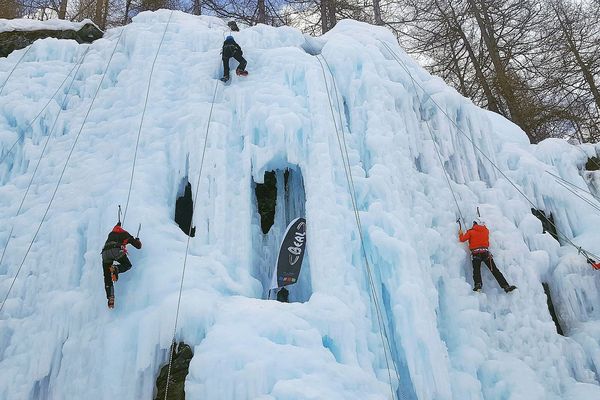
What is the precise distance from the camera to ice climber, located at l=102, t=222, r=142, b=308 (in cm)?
556

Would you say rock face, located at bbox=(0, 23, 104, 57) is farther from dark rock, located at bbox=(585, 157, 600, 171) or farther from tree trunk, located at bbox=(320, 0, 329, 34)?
dark rock, located at bbox=(585, 157, 600, 171)

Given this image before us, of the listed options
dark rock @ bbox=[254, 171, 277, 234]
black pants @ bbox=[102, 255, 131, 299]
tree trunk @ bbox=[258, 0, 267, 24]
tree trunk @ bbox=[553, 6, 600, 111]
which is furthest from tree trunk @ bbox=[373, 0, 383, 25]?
black pants @ bbox=[102, 255, 131, 299]

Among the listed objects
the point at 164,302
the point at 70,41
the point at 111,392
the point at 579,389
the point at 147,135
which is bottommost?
the point at 579,389

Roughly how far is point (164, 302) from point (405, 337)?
2.83 metres

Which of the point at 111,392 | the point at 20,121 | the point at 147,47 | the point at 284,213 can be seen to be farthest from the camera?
the point at 147,47

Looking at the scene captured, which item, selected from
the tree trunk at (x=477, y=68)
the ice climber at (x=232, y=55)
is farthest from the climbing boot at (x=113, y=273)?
the tree trunk at (x=477, y=68)

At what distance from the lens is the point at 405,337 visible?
5.51 m

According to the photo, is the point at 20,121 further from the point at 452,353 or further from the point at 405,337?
the point at 452,353

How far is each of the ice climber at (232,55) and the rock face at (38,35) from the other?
3805 millimetres

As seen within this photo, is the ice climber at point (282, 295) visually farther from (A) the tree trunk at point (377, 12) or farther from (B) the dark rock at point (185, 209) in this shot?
(A) the tree trunk at point (377, 12)

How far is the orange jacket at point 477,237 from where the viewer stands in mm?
6789

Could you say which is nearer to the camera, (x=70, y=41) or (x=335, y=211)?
(x=335, y=211)

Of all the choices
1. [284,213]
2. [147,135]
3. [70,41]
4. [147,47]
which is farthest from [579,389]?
[70,41]

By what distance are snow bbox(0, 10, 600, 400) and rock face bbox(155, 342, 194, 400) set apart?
0.40 ft
